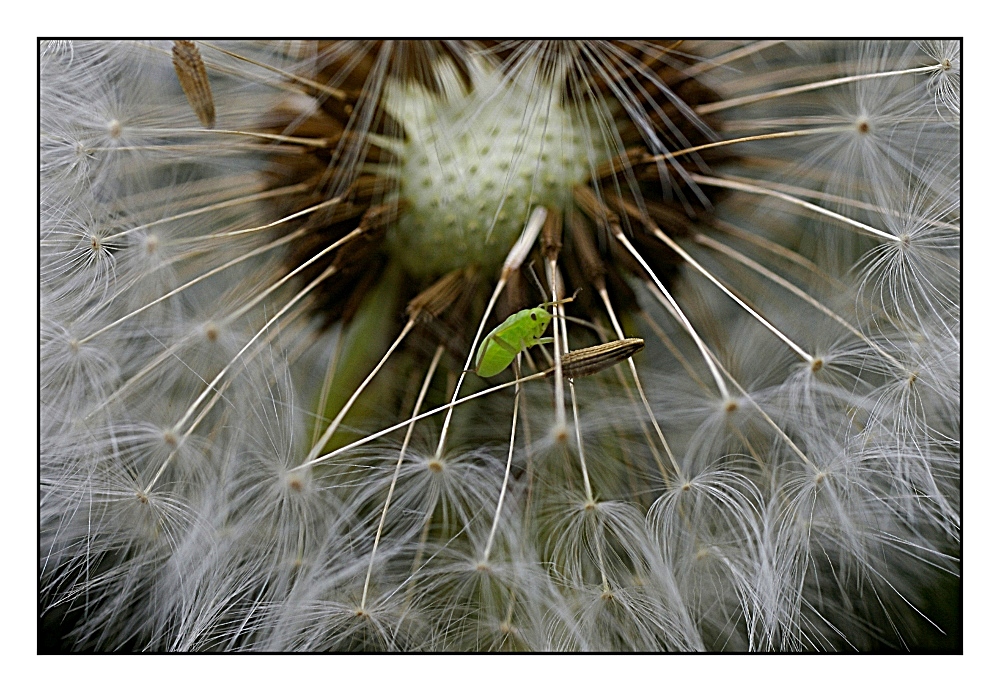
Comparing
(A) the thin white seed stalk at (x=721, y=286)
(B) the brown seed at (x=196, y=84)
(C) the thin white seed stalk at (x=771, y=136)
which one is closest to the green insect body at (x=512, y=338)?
(A) the thin white seed stalk at (x=721, y=286)

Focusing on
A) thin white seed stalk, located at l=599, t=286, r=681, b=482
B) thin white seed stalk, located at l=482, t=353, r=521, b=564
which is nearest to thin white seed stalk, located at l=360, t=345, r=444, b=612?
thin white seed stalk, located at l=482, t=353, r=521, b=564

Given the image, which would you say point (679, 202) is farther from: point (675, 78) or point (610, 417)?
point (610, 417)

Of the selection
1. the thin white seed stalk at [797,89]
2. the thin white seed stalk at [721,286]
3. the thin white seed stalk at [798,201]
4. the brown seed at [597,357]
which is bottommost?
the brown seed at [597,357]

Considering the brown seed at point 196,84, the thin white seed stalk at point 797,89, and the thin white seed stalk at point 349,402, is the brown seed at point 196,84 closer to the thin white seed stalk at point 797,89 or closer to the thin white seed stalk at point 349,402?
the thin white seed stalk at point 349,402

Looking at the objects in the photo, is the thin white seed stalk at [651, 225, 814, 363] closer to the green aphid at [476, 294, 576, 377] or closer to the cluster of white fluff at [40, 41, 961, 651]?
the cluster of white fluff at [40, 41, 961, 651]
